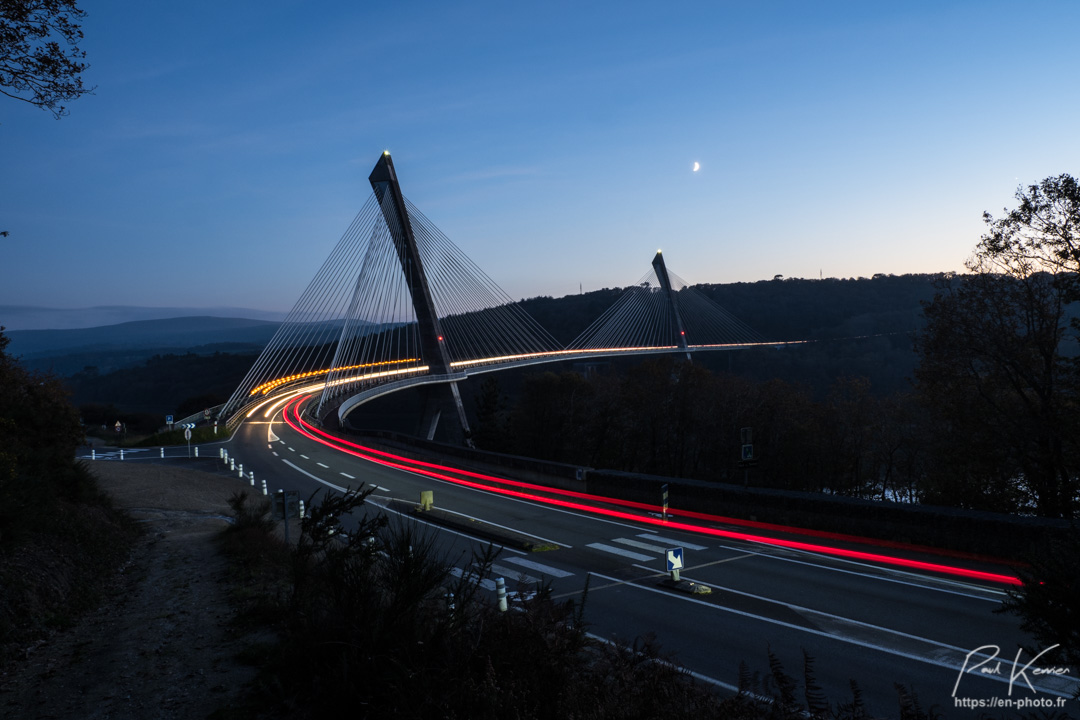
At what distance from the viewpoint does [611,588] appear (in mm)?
12055

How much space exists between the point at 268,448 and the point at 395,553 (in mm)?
32358

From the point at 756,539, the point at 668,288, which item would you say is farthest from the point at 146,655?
the point at 668,288

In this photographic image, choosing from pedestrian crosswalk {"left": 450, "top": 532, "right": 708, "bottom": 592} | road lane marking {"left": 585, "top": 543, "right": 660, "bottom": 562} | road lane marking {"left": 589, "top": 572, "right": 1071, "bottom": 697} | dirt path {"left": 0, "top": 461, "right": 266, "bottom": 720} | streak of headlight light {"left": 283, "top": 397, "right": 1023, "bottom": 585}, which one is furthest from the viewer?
road lane marking {"left": 585, "top": 543, "right": 660, "bottom": 562}

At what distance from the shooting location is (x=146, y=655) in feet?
26.3

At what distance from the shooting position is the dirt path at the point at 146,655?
6.61 m

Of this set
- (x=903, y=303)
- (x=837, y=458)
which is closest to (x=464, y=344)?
(x=837, y=458)

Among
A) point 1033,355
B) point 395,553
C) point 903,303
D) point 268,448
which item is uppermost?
point 903,303

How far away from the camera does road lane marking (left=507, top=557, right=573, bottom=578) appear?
42.6 feet

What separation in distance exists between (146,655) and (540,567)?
24.4 feet

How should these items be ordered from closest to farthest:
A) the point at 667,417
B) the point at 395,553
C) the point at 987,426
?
the point at 395,553 < the point at 987,426 < the point at 667,417

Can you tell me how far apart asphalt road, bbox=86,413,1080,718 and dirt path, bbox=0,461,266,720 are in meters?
3.18

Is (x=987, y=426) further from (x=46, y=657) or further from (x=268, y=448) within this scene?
(x=268, y=448)

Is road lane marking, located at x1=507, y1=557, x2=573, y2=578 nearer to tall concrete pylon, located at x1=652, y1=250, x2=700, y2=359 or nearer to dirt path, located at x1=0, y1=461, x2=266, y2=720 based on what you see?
dirt path, located at x1=0, y1=461, x2=266, y2=720

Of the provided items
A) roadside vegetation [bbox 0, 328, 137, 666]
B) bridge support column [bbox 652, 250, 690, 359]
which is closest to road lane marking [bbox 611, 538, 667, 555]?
roadside vegetation [bbox 0, 328, 137, 666]
